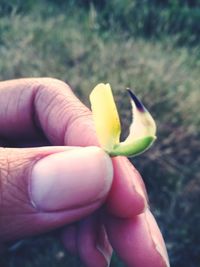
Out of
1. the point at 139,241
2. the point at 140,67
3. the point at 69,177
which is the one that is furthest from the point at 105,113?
the point at 140,67

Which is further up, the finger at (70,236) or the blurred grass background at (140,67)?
the finger at (70,236)

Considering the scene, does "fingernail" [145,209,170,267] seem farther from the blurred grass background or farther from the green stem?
A: the blurred grass background

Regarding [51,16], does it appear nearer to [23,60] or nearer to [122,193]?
[23,60]

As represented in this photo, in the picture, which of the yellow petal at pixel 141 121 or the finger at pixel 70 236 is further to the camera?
the finger at pixel 70 236

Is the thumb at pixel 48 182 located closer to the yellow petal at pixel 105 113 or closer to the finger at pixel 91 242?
the yellow petal at pixel 105 113

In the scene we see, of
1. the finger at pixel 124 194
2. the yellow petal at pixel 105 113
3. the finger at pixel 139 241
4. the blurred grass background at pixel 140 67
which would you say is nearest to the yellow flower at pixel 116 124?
the yellow petal at pixel 105 113

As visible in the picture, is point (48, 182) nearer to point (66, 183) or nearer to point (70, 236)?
point (66, 183)
